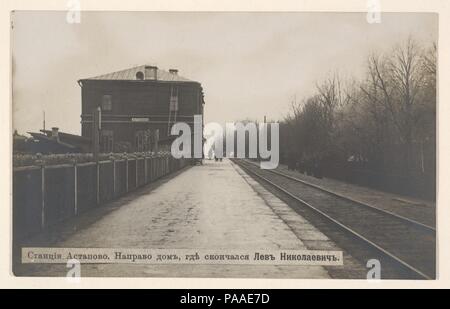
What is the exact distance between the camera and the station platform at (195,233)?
267 inches

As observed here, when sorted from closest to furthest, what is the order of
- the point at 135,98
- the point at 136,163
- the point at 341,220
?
the point at 341,220 → the point at 135,98 → the point at 136,163

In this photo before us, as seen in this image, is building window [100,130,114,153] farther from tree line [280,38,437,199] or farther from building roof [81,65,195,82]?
tree line [280,38,437,199]

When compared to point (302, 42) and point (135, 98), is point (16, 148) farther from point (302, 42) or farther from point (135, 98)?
point (135, 98)

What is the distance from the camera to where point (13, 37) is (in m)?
7.62

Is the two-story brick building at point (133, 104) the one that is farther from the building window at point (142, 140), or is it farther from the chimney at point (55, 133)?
the chimney at point (55, 133)

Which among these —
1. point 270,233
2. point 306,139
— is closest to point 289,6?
point 270,233

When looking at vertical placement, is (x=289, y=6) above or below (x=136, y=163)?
above

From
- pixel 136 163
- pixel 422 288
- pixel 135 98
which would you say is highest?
pixel 135 98

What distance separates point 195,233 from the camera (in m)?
8.73

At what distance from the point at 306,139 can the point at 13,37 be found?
22.2 meters

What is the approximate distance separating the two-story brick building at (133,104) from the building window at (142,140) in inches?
1.7

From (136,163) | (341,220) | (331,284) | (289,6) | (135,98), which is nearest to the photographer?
(331,284)
